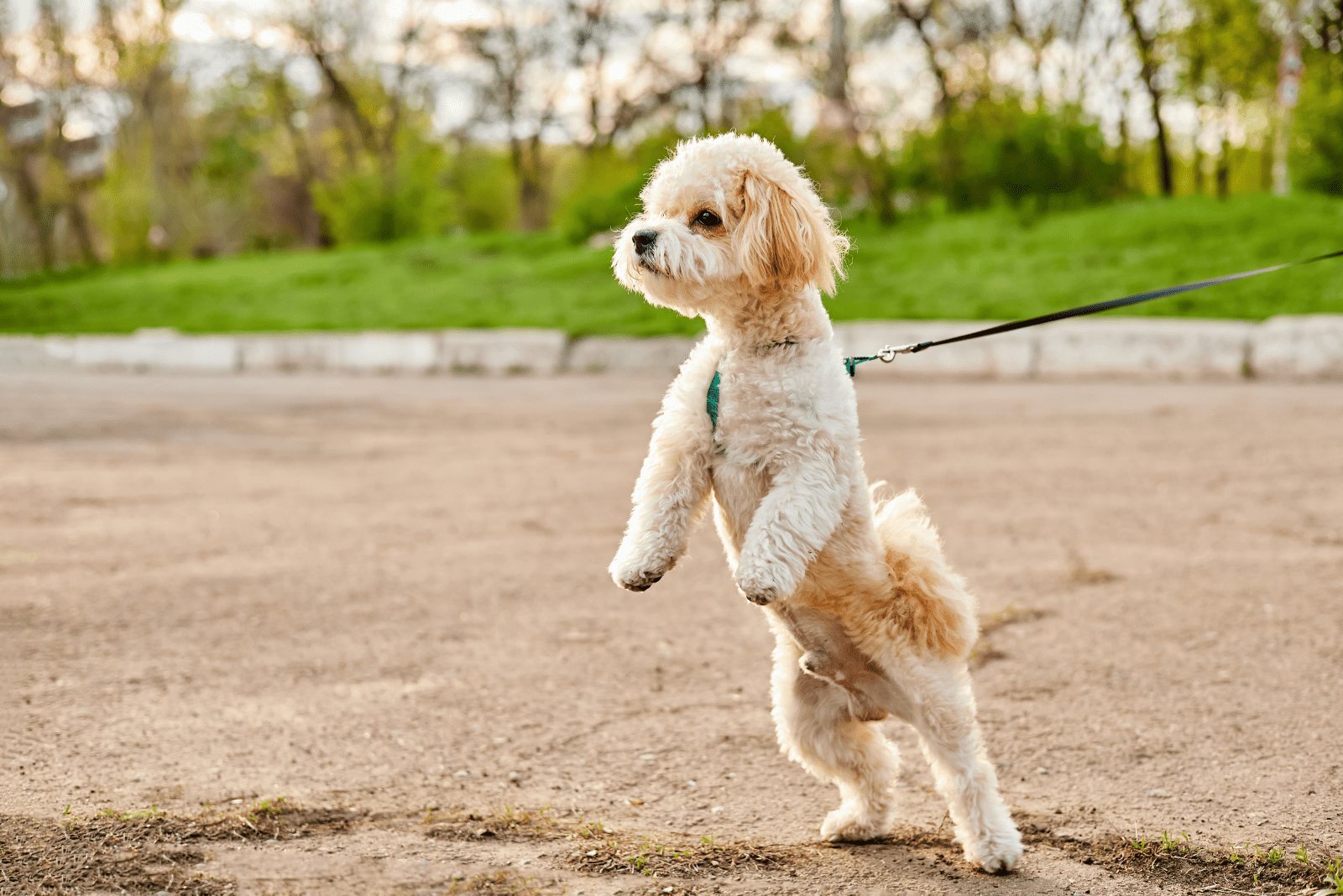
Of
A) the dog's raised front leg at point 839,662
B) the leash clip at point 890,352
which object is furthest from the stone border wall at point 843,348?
the dog's raised front leg at point 839,662

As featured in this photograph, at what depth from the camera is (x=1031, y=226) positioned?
16.4 m

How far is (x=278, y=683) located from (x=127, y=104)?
35.5 m

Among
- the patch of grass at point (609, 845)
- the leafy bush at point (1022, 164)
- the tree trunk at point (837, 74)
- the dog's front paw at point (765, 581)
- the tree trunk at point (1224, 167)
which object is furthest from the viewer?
the tree trunk at point (1224, 167)

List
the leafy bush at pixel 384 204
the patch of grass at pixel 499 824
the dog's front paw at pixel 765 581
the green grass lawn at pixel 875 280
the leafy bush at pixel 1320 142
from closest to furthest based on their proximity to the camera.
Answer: the dog's front paw at pixel 765 581 → the patch of grass at pixel 499 824 → the green grass lawn at pixel 875 280 → the leafy bush at pixel 1320 142 → the leafy bush at pixel 384 204

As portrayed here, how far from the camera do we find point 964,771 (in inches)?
114

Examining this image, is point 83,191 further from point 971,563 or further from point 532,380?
point 971,563

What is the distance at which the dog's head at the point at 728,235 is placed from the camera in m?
2.68

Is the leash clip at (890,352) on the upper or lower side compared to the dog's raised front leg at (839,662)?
upper

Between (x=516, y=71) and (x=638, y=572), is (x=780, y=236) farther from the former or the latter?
(x=516, y=71)

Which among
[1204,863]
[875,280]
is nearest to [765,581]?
[1204,863]

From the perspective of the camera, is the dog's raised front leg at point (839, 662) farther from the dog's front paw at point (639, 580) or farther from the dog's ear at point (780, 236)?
the dog's ear at point (780, 236)

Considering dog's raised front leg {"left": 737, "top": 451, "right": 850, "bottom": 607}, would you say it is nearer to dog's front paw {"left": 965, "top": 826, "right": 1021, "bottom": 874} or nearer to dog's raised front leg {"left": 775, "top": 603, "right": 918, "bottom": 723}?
dog's raised front leg {"left": 775, "top": 603, "right": 918, "bottom": 723}

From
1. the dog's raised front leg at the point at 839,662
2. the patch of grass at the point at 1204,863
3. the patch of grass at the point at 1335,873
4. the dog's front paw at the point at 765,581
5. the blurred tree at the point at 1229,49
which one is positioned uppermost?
the blurred tree at the point at 1229,49

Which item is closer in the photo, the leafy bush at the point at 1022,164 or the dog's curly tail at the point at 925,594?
the dog's curly tail at the point at 925,594
